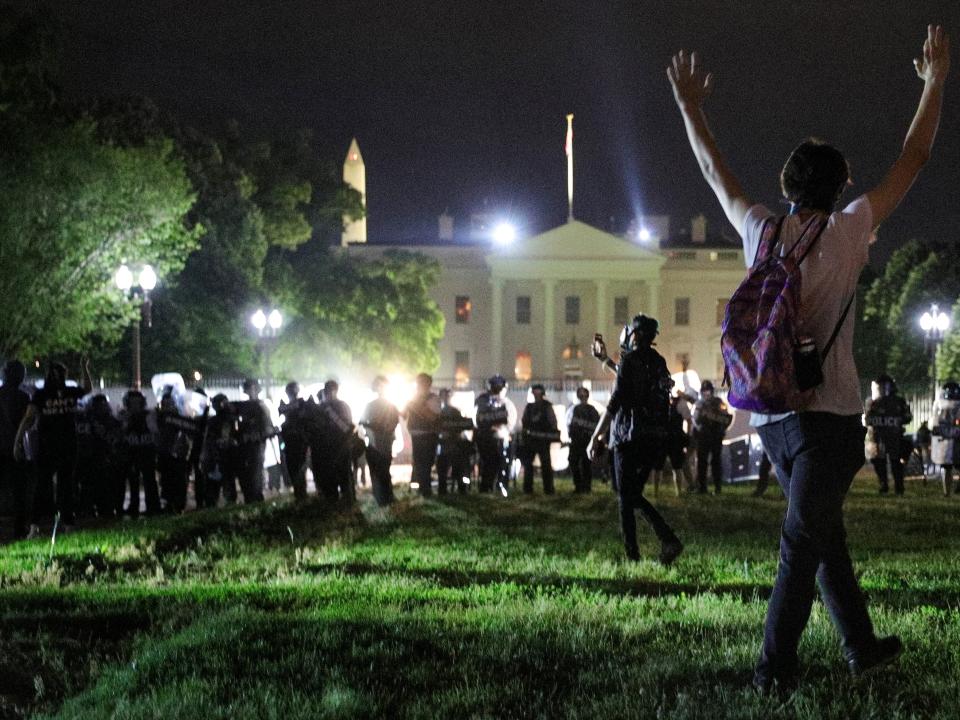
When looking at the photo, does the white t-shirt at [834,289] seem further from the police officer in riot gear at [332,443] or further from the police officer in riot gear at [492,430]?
the police officer in riot gear at [492,430]

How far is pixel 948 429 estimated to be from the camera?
19.7 meters

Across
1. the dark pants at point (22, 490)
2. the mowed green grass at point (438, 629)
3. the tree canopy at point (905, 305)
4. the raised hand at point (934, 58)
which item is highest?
the tree canopy at point (905, 305)

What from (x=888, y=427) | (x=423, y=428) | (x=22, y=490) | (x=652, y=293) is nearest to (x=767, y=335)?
(x=22, y=490)

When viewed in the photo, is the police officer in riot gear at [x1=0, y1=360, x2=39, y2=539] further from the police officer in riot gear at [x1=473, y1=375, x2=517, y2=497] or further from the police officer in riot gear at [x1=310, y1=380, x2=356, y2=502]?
the police officer in riot gear at [x1=473, y1=375, x2=517, y2=497]

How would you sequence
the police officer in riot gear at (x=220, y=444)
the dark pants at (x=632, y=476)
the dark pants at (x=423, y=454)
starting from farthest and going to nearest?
the dark pants at (x=423, y=454)
the police officer in riot gear at (x=220, y=444)
the dark pants at (x=632, y=476)

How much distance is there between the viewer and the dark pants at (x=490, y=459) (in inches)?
810

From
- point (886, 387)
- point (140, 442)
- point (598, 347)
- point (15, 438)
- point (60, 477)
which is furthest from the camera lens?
point (886, 387)

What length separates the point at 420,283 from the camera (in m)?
66.9

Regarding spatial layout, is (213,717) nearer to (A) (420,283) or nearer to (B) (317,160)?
(B) (317,160)

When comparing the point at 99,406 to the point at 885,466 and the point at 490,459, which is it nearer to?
the point at 490,459

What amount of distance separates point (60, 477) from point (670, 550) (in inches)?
303

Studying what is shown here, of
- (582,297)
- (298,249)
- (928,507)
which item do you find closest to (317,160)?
(298,249)

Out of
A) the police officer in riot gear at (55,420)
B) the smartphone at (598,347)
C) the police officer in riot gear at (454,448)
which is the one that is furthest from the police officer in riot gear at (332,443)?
the smartphone at (598,347)

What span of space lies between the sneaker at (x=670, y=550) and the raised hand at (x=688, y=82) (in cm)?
492
